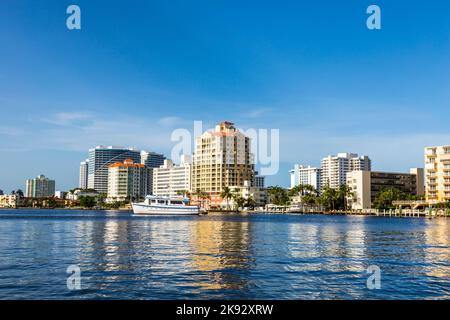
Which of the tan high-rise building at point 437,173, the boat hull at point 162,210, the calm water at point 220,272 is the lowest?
the boat hull at point 162,210

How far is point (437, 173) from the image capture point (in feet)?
616

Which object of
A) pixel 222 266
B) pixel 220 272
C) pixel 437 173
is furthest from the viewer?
pixel 437 173

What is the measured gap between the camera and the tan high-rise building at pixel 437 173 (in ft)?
606

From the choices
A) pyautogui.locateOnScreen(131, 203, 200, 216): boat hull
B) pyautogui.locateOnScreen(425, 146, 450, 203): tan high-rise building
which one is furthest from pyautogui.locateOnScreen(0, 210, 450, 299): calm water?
pyautogui.locateOnScreen(425, 146, 450, 203): tan high-rise building

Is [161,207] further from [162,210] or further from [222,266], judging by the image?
[222,266]

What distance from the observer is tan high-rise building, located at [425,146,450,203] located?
184625 mm

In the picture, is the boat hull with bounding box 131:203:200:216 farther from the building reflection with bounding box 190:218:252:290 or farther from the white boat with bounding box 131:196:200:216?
the building reflection with bounding box 190:218:252:290

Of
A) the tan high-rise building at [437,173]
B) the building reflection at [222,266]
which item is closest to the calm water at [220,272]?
the building reflection at [222,266]

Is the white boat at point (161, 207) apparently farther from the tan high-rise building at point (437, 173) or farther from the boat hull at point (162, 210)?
the tan high-rise building at point (437, 173)

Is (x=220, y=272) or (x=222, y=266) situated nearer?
(x=220, y=272)

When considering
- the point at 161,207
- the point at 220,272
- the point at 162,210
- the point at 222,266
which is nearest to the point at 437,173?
the point at 162,210
